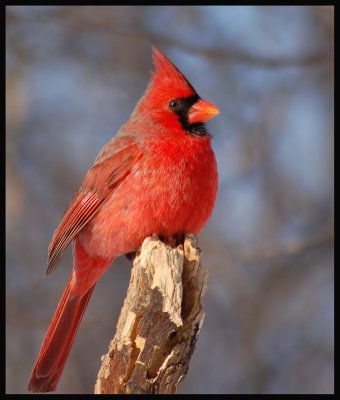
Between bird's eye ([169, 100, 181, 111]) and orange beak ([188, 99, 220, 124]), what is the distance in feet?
0.21

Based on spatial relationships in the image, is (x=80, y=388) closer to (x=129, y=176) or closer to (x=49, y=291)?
(x=49, y=291)

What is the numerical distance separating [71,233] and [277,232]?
9.22 ft

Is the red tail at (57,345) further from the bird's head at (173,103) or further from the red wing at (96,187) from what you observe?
the bird's head at (173,103)

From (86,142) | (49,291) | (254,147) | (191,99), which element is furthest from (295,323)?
(191,99)

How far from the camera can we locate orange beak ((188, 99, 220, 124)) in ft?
12.0

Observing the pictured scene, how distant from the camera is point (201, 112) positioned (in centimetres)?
366

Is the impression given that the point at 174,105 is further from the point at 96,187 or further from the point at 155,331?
the point at 155,331

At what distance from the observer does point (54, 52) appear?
6.92 meters

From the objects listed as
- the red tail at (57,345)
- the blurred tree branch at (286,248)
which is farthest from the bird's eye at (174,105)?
the blurred tree branch at (286,248)

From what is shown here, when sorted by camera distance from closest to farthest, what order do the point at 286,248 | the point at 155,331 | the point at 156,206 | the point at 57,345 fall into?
the point at 155,331 < the point at 156,206 < the point at 57,345 < the point at 286,248

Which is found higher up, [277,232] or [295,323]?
[277,232]

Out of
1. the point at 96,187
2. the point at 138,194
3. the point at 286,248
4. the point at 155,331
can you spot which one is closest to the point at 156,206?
the point at 138,194

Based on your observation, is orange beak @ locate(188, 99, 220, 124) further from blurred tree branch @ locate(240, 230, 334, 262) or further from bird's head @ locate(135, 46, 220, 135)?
blurred tree branch @ locate(240, 230, 334, 262)

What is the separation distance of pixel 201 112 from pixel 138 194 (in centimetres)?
49
